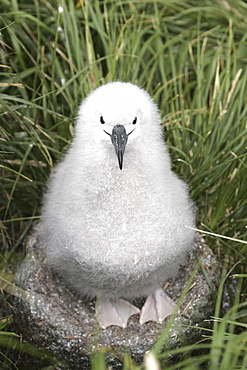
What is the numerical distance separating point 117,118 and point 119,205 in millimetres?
377

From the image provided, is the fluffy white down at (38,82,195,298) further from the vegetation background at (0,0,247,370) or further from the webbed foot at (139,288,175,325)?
the vegetation background at (0,0,247,370)

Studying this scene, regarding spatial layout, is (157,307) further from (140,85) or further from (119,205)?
(140,85)

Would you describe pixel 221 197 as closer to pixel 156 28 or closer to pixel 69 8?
pixel 156 28

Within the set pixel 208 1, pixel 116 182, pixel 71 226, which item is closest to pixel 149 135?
pixel 116 182

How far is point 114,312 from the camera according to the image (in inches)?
115

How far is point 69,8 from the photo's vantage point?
357 centimetres

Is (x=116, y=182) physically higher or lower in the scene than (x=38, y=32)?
lower

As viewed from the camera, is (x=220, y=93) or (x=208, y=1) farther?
(x=208, y=1)

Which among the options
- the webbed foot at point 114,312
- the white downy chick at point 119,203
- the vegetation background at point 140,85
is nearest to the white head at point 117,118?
the white downy chick at point 119,203

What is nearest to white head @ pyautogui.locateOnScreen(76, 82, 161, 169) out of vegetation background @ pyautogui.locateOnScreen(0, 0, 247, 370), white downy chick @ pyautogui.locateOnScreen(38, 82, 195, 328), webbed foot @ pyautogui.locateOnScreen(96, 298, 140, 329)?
white downy chick @ pyautogui.locateOnScreen(38, 82, 195, 328)

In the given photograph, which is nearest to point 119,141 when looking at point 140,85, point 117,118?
point 117,118

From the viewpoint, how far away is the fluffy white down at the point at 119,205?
2580mm

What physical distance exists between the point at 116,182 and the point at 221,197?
786mm

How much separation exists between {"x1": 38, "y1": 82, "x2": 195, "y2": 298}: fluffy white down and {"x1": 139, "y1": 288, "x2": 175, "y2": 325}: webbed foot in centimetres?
22
